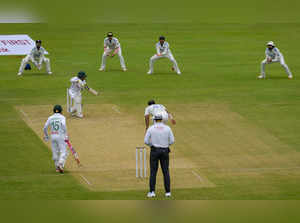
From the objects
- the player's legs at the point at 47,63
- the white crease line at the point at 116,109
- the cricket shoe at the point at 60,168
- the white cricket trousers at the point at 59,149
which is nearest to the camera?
the white cricket trousers at the point at 59,149

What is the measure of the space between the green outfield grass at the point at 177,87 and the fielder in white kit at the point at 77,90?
2220mm

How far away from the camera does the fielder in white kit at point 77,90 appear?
26.3 m

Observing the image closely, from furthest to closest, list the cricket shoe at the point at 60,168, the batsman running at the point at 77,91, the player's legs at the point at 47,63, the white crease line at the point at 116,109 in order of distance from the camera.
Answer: the player's legs at the point at 47,63 → the white crease line at the point at 116,109 → the batsman running at the point at 77,91 → the cricket shoe at the point at 60,168

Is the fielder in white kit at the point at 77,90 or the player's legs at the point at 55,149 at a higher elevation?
the fielder in white kit at the point at 77,90

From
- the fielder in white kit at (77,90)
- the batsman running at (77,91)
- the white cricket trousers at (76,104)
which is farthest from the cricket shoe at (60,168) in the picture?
the white cricket trousers at (76,104)

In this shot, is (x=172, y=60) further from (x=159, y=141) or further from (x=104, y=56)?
(x=159, y=141)

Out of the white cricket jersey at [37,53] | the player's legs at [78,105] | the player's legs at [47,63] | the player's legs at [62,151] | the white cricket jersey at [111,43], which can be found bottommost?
the player's legs at [62,151]

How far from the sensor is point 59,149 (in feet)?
65.0

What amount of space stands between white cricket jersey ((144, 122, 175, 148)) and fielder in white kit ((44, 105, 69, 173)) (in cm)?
342

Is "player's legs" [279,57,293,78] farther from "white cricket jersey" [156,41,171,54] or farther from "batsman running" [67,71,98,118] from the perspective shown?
"batsman running" [67,71,98,118]

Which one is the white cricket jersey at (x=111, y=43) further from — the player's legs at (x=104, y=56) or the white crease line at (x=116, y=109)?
the white crease line at (x=116, y=109)

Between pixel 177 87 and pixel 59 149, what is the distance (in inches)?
577

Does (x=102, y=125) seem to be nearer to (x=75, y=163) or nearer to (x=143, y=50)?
(x=75, y=163)

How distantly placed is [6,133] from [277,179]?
34.7 feet
